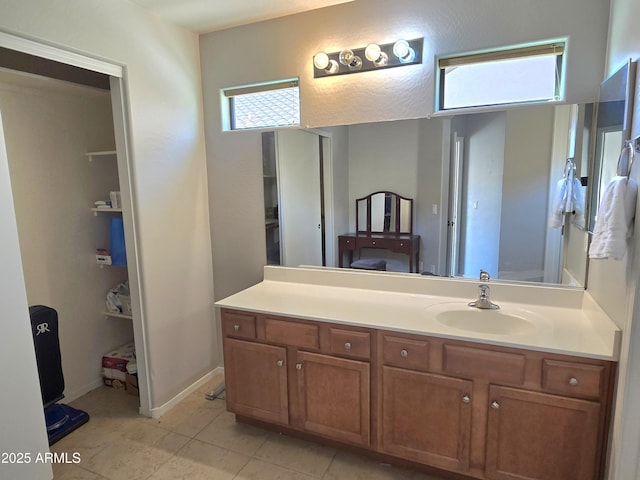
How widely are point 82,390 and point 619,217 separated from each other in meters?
3.30

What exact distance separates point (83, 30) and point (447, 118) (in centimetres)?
193

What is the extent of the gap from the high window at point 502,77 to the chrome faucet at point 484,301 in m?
0.98

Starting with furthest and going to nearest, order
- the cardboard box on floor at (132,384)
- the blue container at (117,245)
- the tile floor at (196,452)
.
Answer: the cardboard box on floor at (132,384) → the blue container at (117,245) → the tile floor at (196,452)

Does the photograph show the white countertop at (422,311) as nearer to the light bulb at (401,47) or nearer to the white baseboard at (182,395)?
the white baseboard at (182,395)

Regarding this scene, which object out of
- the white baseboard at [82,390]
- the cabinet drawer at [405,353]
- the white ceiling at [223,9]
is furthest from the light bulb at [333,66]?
the white baseboard at [82,390]

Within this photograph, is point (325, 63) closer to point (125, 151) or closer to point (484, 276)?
point (125, 151)

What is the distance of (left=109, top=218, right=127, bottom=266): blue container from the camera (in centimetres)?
260

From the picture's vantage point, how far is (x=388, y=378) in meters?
1.84

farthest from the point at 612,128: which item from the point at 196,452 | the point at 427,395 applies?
the point at 196,452

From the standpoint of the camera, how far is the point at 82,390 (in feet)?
9.00

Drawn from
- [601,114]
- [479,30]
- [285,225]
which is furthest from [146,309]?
[601,114]

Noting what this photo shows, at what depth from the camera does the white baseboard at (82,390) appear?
2.65 meters

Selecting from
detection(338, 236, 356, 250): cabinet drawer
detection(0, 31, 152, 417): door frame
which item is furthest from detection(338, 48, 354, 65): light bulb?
detection(0, 31, 152, 417): door frame

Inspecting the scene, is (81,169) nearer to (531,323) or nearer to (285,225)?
(285,225)
